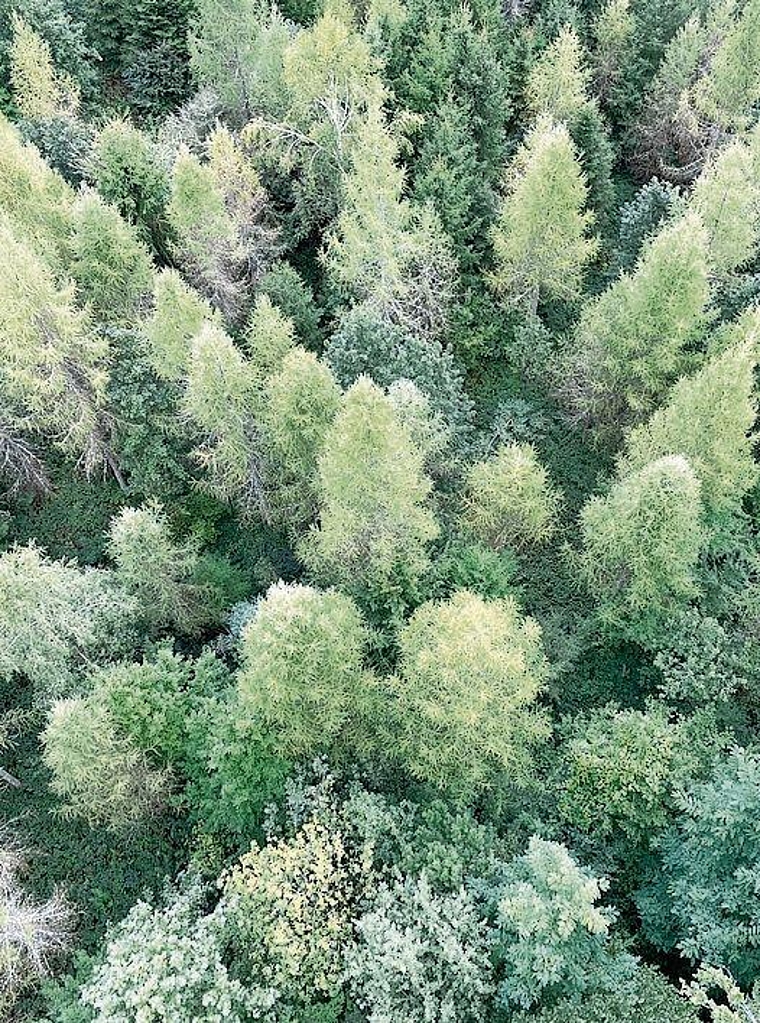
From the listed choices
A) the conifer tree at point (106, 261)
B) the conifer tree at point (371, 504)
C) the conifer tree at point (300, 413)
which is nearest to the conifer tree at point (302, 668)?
the conifer tree at point (371, 504)

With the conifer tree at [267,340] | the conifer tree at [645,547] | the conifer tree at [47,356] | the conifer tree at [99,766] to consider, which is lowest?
the conifer tree at [99,766]

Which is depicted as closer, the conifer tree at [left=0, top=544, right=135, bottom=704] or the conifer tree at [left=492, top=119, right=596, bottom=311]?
the conifer tree at [left=0, top=544, right=135, bottom=704]

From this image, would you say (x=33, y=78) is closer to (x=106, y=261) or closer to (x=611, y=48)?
(x=106, y=261)

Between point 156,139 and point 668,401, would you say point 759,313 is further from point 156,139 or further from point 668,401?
point 156,139

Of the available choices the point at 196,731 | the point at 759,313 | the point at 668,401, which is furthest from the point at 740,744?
the point at 196,731

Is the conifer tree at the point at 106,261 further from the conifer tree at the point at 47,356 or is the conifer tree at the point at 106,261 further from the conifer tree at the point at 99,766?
the conifer tree at the point at 99,766

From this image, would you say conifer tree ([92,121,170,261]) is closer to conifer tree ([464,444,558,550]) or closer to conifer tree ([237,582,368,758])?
conifer tree ([464,444,558,550])

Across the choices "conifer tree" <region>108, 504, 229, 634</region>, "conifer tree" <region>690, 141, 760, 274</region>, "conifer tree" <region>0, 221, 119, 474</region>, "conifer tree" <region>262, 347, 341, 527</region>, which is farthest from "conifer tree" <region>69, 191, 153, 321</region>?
"conifer tree" <region>690, 141, 760, 274</region>
